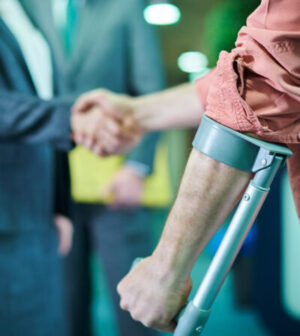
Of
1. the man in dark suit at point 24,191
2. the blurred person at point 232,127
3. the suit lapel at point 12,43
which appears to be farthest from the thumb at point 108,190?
the blurred person at point 232,127

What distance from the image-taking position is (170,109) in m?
0.86

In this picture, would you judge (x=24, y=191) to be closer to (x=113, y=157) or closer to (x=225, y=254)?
(x=113, y=157)

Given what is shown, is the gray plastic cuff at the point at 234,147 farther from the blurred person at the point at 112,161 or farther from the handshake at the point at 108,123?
the blurred person at the point at 112,161

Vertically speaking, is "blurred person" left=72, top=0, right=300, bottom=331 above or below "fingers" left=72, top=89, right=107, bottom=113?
above

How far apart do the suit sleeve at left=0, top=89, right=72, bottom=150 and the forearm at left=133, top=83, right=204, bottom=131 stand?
0.56 ft

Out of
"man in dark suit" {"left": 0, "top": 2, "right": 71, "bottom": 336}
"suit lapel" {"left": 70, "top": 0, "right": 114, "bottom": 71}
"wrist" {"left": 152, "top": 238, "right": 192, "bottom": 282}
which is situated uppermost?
"suit lapel" {"left": 70, "top": 0, "right": 114, "bottom": 71}

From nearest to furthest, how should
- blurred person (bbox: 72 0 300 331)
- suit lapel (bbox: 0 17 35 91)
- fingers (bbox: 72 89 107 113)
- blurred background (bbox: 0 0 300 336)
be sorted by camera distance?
blurred person (bbox: 72 0 300 331)
suit lapel (bbox: 0 17 35 91)
fingers (bbox: 72 89 107 113)
blurred background (bbox: 0 0 300 336)

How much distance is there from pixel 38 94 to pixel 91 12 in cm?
31

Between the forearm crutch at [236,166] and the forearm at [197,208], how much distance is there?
0.01m

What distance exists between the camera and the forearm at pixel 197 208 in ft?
1.53

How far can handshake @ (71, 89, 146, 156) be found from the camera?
0.91 meters

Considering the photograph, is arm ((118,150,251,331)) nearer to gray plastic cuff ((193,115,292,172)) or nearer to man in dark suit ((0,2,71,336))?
gray plastic cuff ((193,115,292,172))

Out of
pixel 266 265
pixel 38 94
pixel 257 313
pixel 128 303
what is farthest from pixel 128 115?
pixel 257 313

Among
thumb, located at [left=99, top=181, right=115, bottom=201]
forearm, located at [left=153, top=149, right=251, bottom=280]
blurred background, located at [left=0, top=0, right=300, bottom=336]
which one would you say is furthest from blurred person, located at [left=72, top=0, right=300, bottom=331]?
thumb, located at [left=99, top=181, right=115, bottom=201]
